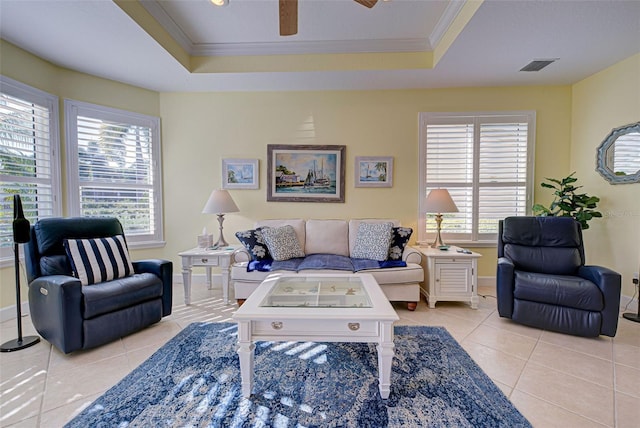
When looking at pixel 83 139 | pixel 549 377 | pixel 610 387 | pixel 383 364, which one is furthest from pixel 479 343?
pixel 83 139

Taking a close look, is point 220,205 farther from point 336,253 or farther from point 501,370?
point 501,370

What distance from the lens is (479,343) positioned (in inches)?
91.6

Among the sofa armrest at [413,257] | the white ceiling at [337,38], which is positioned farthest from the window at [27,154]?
the sofa armrest at [413,257]

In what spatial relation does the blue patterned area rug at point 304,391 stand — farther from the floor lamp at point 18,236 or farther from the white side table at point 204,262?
the floor lamp at point 18,236

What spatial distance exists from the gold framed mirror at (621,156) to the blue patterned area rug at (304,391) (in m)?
2.77

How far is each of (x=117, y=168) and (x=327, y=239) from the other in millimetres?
2883

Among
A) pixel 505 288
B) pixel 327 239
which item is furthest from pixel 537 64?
pixel 327 239

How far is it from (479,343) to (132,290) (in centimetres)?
297

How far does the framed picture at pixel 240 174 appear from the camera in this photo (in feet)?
12.7

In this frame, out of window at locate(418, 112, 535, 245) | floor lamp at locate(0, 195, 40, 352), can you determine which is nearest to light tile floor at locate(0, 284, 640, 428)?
floor lamp at locate(0, 195, 40, 352)

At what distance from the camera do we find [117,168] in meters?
3.60

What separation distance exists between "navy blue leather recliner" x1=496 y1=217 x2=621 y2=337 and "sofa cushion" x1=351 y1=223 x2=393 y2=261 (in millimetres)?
1124

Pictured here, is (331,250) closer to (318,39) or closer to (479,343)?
(479,343)

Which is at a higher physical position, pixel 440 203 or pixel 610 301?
pixel 440 203
